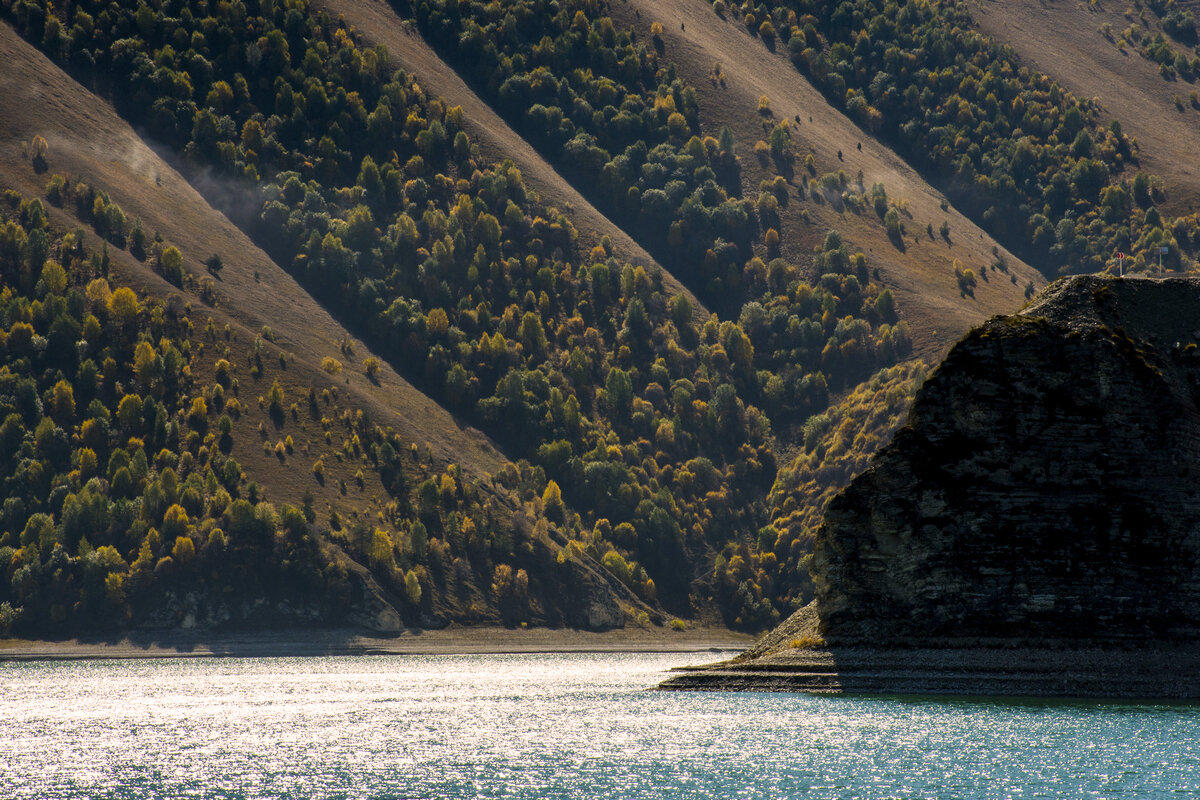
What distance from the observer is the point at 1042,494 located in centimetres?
9575

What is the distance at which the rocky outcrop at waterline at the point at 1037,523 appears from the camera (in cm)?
9269

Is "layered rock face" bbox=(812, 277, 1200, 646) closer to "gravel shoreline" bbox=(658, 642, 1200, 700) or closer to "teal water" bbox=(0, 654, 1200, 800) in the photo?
"gravel shoreline" bbox=(658, 642, 1200, 700)

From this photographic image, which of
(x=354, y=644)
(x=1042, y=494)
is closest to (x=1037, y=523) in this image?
(x=1042, y=494)

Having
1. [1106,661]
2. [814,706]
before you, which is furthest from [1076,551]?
[814,706]

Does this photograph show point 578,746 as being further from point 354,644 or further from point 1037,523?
point 354,644

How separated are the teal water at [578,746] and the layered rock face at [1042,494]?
20.2 feet

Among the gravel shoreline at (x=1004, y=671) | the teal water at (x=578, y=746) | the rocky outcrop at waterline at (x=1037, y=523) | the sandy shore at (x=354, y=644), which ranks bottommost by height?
the teal water at (x=578, y=746)

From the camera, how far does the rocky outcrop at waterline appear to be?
92.7 metres

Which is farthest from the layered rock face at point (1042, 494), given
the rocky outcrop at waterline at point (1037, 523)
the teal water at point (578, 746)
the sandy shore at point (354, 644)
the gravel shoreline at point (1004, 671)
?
the sandy shore at point (354, 644)

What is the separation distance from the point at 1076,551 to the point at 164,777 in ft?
187

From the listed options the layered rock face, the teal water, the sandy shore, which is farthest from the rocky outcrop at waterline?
the sandy shore

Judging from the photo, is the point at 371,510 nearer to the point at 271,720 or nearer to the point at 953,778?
the point at 271,720

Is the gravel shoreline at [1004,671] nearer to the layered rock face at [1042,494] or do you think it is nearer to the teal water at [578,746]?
the layered rock face at [1042,494]

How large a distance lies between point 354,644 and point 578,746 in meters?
101
